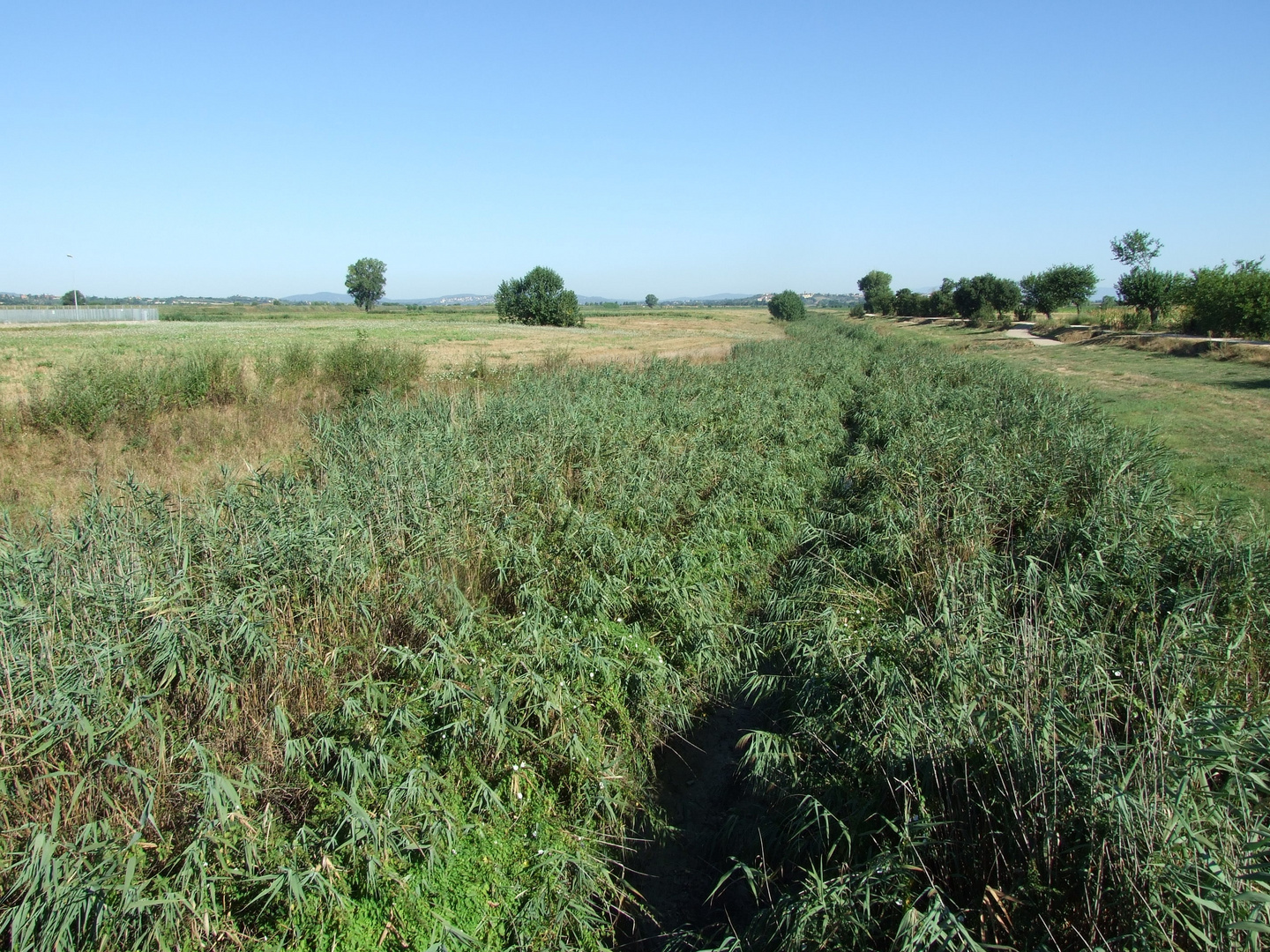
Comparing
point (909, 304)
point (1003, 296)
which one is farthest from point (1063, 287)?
point (909, 304)

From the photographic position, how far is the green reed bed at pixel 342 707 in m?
3.29

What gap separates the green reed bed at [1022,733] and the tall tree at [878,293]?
3892 inches

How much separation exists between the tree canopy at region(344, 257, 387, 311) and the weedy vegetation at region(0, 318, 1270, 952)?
386ft

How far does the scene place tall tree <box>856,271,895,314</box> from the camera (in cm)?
10106

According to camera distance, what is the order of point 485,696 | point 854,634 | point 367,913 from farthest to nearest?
point 854,634, point 485,696, point 367,913

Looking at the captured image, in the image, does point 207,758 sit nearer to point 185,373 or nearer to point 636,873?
point 636,873

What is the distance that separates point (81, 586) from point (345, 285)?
406 feet

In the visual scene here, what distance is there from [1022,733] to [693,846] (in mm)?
2159

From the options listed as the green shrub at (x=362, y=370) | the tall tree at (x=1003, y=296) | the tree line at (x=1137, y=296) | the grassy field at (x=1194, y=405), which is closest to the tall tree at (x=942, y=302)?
the tree line at (x=1137, y=296)

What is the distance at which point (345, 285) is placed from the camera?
11444cm

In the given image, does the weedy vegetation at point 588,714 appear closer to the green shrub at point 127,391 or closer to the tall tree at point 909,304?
the green shrub at point 127,391

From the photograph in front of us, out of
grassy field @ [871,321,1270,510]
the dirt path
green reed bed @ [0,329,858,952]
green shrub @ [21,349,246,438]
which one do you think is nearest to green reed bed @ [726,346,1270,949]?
green reed bed @ [0,329,858,952]

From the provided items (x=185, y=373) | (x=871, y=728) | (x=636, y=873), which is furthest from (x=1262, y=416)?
(x=185, y=373)

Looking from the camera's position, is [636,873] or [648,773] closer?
[636,873]
